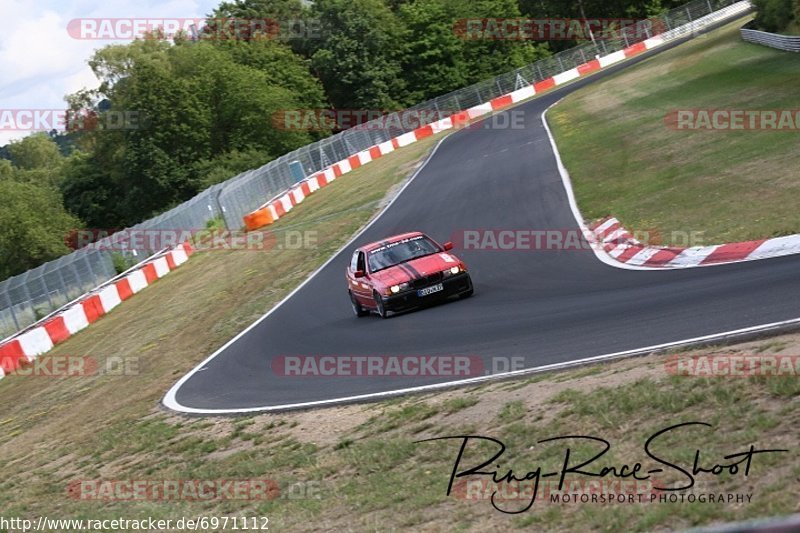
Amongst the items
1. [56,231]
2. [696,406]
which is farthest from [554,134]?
[56,231]

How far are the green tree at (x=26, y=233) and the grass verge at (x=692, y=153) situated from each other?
4460 cm

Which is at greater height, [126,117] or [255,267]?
[126,117]

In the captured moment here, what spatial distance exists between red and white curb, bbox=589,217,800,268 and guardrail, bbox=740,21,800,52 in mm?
20775

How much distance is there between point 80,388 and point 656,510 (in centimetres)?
1547

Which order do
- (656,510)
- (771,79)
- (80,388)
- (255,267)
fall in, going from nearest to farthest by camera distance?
1. (656,510)
2. (80,388)
3. (255,267)
4. (771,79)

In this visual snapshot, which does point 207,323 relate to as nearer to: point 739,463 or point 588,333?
point 588,333

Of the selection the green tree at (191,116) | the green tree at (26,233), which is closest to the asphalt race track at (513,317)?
the green tree at (191,116)

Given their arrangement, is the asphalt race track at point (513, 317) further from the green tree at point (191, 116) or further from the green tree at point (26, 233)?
the green tree at point (26, 233)

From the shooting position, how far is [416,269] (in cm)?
1748

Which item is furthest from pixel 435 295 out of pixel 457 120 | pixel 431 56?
pixel 431 56

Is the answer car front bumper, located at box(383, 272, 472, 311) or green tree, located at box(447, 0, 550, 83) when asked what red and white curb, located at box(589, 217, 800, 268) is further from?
green tree, located at box(447, 0, 550, 83)

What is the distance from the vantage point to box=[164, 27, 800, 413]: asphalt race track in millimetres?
11297

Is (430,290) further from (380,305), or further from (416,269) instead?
(380,305)

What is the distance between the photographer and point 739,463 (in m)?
6.39
